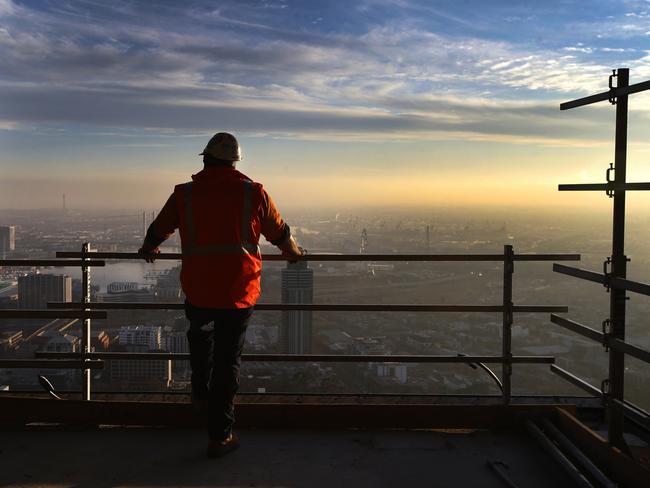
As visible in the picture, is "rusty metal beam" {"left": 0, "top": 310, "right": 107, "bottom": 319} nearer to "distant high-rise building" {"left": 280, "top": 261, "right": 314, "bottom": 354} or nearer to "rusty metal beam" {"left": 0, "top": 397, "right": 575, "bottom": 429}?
"rusty metal beam" {"left": 0, "top": 397, "right": 575, "bottom": 429}

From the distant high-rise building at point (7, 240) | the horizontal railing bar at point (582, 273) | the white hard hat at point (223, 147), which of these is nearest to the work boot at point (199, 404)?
the white hard hat at point (223, 147)

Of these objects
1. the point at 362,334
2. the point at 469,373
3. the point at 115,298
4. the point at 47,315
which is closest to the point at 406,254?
the point at 47,315

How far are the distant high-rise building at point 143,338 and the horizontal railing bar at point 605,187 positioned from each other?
3.53 metres

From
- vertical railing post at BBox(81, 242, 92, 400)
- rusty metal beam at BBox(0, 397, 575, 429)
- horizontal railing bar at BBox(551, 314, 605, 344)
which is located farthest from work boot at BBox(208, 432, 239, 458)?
horizontal railing bar at BBox(551, 314, 605, 344)

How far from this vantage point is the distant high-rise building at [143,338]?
530 centimetres

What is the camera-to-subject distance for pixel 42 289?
18.0ft

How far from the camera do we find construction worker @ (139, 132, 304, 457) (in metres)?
3.58

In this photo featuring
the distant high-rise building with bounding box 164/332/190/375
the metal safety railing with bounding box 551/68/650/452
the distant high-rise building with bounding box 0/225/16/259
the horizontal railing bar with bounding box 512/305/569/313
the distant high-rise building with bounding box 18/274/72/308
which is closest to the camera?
the metal safety railing with bounding box 551/68/650/452

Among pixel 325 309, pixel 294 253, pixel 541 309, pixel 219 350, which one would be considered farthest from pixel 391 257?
pixel 219 350

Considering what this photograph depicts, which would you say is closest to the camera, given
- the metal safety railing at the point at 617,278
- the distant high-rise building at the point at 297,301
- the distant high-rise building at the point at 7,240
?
the metal safety railing at the point at 617,278

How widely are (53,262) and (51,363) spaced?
28.4 inches

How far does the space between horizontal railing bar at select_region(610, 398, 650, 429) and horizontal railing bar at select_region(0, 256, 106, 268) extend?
133 inches

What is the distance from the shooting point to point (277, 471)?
11.7ft

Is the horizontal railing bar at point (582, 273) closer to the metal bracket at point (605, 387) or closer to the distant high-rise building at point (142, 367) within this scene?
the metal bracket at point (605, 387)
